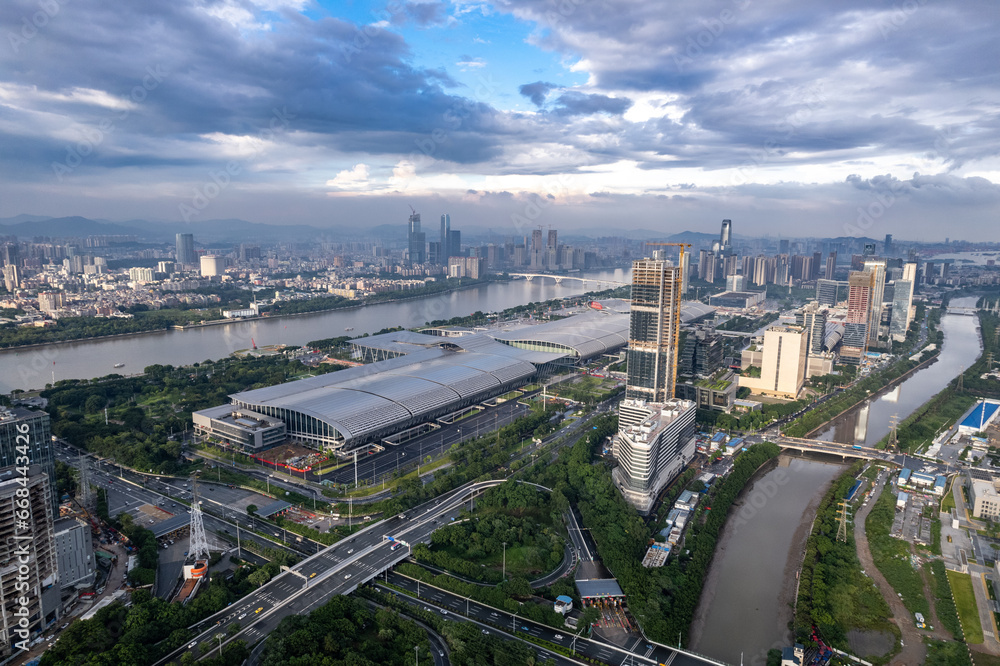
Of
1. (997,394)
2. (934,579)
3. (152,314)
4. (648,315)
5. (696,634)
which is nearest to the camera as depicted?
(696,634)

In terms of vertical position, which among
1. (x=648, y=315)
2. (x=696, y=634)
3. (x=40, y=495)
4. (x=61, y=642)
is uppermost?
(x=648, y=315)

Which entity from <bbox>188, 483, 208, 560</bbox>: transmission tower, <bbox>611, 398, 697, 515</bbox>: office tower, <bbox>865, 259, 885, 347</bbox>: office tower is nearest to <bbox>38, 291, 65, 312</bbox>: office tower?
<bbox>188, 483, 208, 560</bbox>: transmission tower

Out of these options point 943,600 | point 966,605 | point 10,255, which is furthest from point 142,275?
point 966,605

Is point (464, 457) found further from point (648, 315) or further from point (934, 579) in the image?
point (934, 579)

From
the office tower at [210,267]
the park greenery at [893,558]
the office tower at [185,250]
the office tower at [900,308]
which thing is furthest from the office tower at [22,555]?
the office tower at [185,250]

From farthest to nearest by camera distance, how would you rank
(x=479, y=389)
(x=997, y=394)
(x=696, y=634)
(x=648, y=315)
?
(x=997, y=394)
(x=479, y=389)
(x=648, y=315)
(x=696, y=634)

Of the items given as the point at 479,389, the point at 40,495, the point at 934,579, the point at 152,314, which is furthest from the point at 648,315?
the point at 152,314
